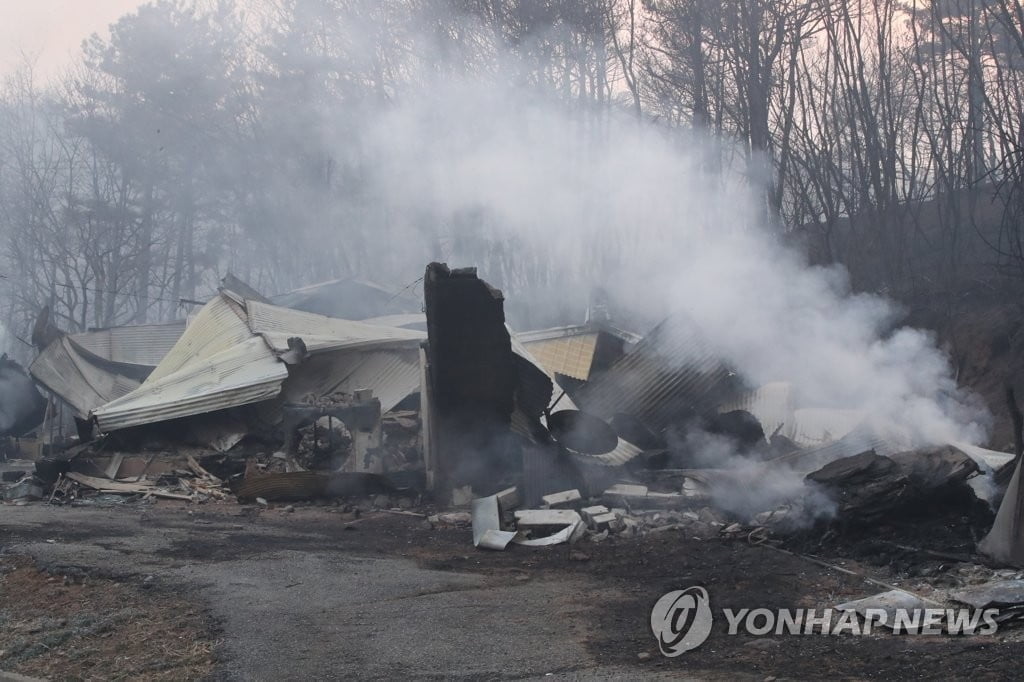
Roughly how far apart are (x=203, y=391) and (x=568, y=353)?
6.11m

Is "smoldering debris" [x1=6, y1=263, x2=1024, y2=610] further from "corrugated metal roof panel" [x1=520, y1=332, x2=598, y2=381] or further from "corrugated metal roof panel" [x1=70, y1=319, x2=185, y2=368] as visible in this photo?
"corrugated metal roof panel" [x1=70, y1=319, x2=185, y2=368]

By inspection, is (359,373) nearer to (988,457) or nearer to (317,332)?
(317,332)

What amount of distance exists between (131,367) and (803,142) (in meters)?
15.1

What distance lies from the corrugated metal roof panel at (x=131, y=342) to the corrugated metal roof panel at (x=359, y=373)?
332 inches

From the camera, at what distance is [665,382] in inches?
529

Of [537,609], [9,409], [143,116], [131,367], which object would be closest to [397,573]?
[537,609]

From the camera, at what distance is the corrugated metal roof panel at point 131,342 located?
21047 millimetres

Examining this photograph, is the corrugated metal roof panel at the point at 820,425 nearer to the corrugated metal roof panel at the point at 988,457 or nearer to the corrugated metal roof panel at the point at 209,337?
the corrugated metal roof panel at the point at 988,457

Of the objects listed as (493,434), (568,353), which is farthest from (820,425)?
(568,353)

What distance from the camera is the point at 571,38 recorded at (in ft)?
69.2

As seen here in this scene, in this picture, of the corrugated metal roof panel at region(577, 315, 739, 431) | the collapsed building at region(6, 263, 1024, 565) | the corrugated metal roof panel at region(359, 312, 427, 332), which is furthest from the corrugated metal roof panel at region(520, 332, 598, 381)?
the corrugated metal roof panel at region(359, 312, 427, 332)

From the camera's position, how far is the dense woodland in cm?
1424

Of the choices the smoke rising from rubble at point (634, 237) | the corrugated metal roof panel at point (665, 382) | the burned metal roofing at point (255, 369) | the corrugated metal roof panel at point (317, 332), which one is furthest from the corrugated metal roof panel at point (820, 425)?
the corrugated metal roof panel at point (317, 332)

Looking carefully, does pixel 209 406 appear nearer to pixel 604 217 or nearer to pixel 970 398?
pixel 604 217
